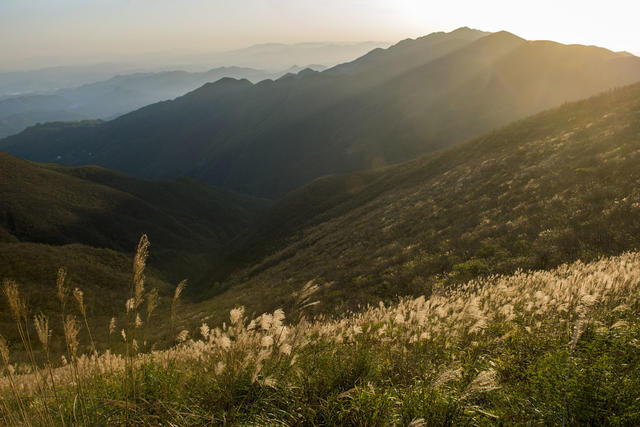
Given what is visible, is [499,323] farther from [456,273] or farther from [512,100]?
[512,100]

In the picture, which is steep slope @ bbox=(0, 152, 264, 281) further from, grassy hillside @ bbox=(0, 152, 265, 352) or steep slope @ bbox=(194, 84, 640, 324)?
steep slope @ bbox=(194, 84, 640, 324)

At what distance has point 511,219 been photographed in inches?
547

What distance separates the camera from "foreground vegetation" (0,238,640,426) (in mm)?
2508

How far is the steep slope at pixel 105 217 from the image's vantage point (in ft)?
201

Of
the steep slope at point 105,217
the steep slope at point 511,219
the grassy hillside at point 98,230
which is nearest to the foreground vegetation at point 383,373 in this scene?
the steep slope at point 511,219

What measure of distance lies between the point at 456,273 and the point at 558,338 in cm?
743

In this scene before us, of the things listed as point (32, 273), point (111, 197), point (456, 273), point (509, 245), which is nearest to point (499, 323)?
point (456, 273)

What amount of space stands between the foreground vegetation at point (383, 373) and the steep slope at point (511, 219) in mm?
6334

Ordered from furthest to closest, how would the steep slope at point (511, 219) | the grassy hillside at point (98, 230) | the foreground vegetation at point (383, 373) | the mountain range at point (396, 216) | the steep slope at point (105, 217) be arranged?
the steep slope at point (105, 217) → the grassy hillside at point (98, 230) → the mountain range at point (396, 216) → the steep slope at point (511, 219) → the foreground vegetation at point (383, 373)

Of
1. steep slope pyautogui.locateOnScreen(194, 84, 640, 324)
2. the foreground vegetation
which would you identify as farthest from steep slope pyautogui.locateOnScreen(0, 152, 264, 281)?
the foreground vegetation

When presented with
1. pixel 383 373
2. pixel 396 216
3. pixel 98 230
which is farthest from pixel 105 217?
pixel 383 373

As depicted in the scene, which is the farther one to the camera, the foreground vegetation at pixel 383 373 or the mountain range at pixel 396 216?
the mountain range at pixel 396 216

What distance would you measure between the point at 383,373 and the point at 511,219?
12.9 metres

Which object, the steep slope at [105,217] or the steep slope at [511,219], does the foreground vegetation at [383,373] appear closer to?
the steep slope at [511,219]
